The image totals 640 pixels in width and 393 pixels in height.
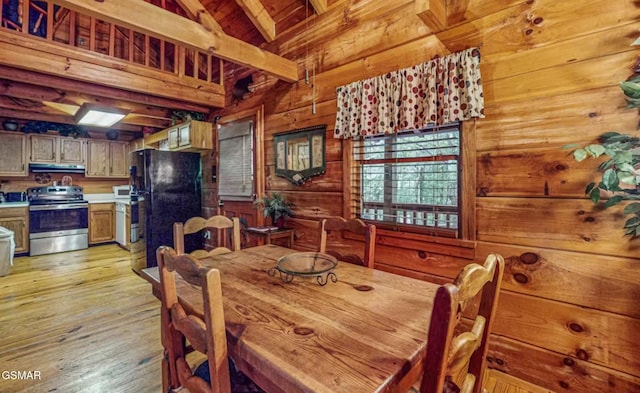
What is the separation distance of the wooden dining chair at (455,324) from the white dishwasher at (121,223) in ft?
19.3

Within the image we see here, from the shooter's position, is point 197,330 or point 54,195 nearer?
point 197,330

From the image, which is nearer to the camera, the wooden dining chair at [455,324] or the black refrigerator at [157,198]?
the wooden dining chair at [455,324]

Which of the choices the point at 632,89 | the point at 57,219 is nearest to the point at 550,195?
the point at 632,89

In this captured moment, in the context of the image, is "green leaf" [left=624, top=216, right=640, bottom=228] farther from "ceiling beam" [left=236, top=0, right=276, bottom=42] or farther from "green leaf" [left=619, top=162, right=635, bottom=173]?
"ceiling beam" [left=236, top=0, right=276, bottom=42]

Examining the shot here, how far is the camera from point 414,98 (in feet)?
7.06

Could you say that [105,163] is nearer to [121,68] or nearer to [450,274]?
[121,68]

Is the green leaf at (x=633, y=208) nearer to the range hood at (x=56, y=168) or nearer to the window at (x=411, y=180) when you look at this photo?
the window at (x=411, y=180)

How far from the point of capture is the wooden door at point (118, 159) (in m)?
6.06

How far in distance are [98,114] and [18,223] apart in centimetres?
251

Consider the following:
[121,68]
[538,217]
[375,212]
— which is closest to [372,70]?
[375,212]

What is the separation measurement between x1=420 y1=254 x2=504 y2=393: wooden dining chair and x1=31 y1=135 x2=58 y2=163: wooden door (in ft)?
22.7

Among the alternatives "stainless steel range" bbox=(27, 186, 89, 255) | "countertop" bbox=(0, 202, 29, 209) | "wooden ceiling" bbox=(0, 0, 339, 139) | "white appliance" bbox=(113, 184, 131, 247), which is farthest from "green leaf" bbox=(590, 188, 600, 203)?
"countertop" bbox=(0, 202, 29, 209)

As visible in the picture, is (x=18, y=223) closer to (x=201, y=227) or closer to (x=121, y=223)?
(x=121, y=223)

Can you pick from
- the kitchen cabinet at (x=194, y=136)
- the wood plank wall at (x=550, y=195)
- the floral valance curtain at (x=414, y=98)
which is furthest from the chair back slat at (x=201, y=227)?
the kitchen cabinet at (x=194, y=136)
